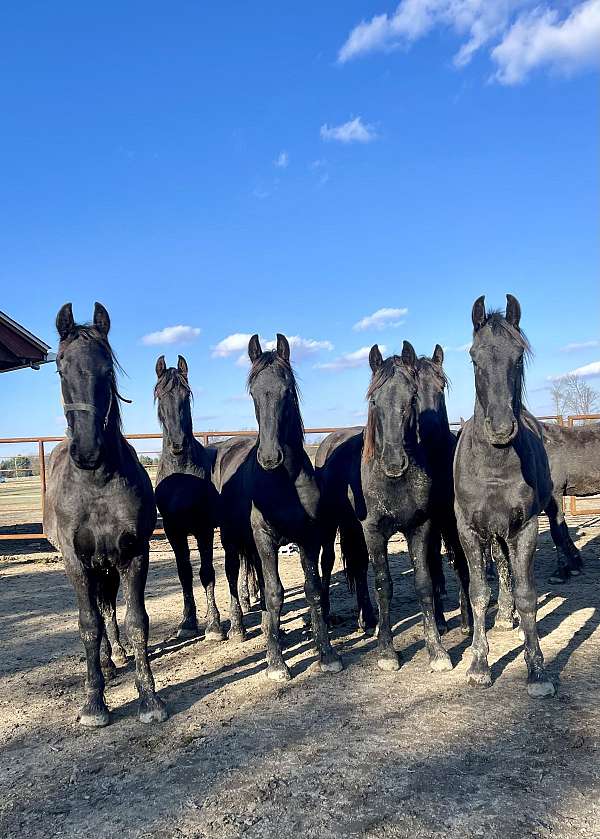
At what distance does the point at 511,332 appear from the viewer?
4.02 meters

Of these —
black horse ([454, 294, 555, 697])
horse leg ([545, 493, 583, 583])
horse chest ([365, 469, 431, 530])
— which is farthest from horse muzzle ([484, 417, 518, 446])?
A: horse leg ([545, 493, 583, 583])

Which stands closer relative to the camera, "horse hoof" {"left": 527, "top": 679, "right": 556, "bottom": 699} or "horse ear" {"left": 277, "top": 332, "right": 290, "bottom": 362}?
"horse hoof" {"left": 527, "top": 679, "right": 556, "bottom": 699}

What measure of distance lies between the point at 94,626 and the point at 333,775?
6.54 ft

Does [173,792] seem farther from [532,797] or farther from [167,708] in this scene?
[532,797]

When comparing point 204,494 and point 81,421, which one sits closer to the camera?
point 81,421

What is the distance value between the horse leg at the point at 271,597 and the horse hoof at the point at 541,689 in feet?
5.94

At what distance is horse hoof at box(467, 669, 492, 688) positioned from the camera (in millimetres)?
4141

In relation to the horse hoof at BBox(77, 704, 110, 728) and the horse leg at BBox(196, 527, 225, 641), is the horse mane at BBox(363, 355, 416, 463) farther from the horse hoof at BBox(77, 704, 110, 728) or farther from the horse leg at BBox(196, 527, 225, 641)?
the horse hoof at BBox(77, 704, 110, 728)

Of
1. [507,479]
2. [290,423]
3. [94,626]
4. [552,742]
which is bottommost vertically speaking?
[552,742]

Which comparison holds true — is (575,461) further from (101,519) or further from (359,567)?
(101,519)

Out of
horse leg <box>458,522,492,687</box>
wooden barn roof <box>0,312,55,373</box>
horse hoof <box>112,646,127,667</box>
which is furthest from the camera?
wooden barn roof <box>0,312,55,373</box>

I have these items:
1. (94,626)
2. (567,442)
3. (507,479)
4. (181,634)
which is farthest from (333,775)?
(567,442)

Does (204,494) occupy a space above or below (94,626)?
above

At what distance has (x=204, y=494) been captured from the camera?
6.21 metres
